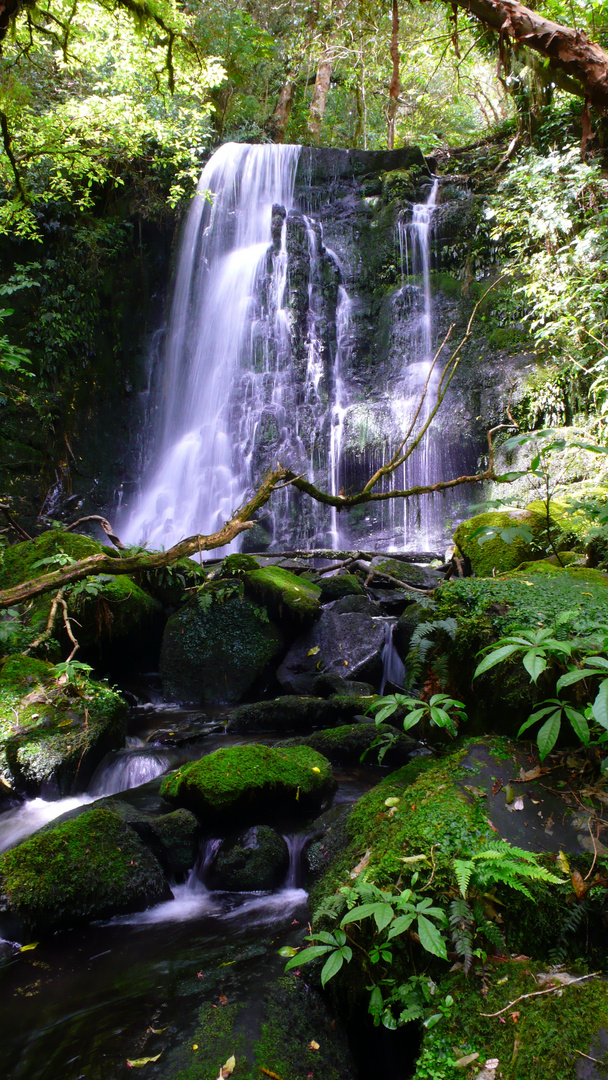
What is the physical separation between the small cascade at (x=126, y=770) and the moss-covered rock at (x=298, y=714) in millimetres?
846

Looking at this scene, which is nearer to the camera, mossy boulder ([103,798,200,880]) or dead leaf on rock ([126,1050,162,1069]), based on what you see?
dead leaf on rock ([126,1050,162,1069])

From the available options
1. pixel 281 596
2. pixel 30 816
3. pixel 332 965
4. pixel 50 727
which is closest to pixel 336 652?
pixel 281 596

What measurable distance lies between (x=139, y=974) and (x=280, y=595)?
4603 mm

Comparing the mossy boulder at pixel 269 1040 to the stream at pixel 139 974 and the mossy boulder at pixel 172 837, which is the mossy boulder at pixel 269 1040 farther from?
the mossy boulder at pixel 172 837

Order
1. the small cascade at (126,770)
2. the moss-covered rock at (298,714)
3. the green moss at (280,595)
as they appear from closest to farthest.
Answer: the small cascade at (126,770) → the moss-covered rock at (298,714) → the green moss at (280,595)

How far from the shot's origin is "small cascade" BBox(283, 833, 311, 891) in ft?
11.5

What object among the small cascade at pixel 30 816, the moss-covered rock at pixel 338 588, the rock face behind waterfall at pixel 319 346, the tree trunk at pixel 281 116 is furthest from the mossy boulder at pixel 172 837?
the tree trunk at pixel 281 116

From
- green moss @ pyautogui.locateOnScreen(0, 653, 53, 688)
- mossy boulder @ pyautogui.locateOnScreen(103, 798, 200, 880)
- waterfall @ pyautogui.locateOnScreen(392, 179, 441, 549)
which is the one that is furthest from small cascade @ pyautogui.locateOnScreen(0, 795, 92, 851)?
waterfall @ pyautogui.locateOnScreen(392, 179, 441, 549)

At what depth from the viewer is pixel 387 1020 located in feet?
6.40

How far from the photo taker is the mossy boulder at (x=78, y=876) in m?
3.03

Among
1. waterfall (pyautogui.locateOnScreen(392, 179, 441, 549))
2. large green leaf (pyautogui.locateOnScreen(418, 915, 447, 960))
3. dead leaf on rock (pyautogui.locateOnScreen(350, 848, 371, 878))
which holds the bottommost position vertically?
dead leaf on rock (pyautogui.locateOnScreen(350, 848, 371, 878))

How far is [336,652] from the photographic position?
268 inches

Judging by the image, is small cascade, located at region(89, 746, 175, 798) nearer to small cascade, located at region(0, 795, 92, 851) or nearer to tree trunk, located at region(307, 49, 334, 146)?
small cascade, located at region(0, 795, 92, 851)

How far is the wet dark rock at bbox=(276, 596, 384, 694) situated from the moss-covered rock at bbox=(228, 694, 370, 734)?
2.94ft
